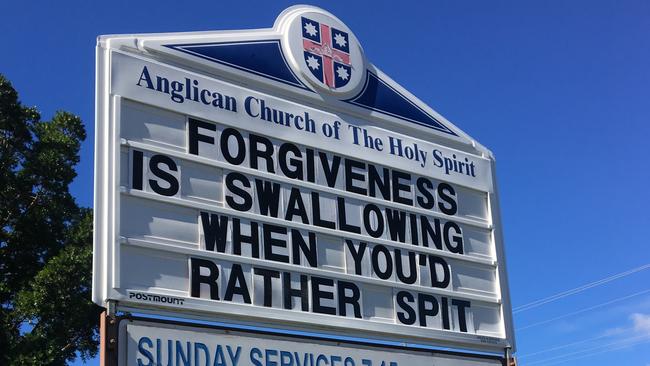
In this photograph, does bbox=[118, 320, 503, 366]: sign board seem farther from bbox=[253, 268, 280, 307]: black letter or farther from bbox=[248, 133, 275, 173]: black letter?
bbox=[248, 133, 275, 173]: black letter

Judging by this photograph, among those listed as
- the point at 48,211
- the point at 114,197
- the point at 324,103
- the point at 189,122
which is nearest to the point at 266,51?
the point at 324,103

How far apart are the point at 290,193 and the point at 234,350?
139 cm

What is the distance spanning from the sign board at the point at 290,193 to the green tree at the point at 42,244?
695cm

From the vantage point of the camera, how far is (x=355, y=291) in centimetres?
681

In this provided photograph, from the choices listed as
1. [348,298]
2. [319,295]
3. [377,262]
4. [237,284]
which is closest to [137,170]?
[237,284]

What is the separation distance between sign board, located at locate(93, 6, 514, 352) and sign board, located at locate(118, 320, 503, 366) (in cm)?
13

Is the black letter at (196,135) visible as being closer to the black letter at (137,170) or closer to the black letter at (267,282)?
the black letter at (137,170)

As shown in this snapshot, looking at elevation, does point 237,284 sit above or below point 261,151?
below

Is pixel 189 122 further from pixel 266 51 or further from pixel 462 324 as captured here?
pixel 462 324

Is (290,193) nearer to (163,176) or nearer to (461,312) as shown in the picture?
(163,176)

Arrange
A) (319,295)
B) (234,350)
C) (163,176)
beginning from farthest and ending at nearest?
1. (319,295)
2. (163,176)
3. (234,350)

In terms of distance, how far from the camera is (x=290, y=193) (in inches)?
265

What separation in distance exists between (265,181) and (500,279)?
2.67 metres

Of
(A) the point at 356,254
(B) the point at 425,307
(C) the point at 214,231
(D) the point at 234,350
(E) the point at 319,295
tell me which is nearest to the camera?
(D) the point at 234,350
